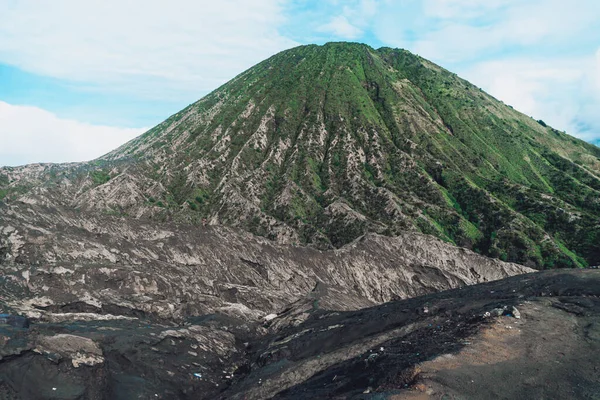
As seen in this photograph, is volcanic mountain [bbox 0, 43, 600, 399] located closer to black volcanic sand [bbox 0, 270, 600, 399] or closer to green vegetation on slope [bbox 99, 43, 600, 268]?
black volcanic sand [bbox 0, 270, 600, 399]

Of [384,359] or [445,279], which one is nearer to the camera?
[384,359]

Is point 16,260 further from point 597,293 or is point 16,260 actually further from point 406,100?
point 406,100

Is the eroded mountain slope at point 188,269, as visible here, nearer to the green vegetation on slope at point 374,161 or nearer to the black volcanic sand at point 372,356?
the black volcanic sand at point 372,356

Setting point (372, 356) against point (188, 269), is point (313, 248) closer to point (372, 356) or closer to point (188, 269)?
point (188, 269)

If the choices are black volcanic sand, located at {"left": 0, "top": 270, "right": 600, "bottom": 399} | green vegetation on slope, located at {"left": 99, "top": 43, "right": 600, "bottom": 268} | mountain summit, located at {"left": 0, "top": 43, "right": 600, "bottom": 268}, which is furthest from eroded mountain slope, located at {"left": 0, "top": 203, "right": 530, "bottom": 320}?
green vegetation on slope, located at {"left": 99, "top": 43, "right": 600, "bottom": 268}

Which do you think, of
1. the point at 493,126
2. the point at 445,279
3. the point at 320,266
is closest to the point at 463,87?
the point at 493,126

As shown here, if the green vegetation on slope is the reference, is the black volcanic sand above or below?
below

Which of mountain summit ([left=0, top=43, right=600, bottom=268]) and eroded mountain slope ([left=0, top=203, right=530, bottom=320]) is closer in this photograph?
eroded mountain slope ([left=0, top=203, right=530, bottom=320])

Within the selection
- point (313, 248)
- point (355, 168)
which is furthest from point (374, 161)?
point (313, 248)
